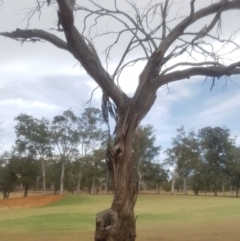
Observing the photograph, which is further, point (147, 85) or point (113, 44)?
A: point (113, 44)

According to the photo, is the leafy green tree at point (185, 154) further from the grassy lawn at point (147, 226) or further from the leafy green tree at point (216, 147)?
the grassy lawn at point (147, 226)

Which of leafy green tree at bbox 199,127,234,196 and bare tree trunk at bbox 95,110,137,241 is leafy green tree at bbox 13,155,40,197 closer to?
leafy green tree at bbox 199,127,234,196

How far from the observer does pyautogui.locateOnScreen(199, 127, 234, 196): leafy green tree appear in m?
64.9

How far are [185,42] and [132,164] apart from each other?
3.27 meters

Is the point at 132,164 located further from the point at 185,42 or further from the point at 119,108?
the point at 185,42

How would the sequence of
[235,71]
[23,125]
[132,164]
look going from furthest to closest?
[23,125] → [235,71] → [132,164]

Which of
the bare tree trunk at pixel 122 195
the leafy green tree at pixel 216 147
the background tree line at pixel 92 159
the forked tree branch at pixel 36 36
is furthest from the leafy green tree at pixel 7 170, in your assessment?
the bare tree trunk at pixel 122 195

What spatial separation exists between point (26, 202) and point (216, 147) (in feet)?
107

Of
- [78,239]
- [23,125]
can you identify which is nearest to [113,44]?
[78,239]

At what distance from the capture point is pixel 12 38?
8961 millimetres

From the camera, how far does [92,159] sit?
5597 cm

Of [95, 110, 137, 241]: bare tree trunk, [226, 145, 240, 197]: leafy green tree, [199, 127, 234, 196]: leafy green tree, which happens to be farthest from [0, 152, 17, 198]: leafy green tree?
[95, 110, 137, 241]: bare tree trunk

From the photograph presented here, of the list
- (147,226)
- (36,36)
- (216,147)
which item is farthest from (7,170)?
(36,36)

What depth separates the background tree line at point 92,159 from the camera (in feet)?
173
